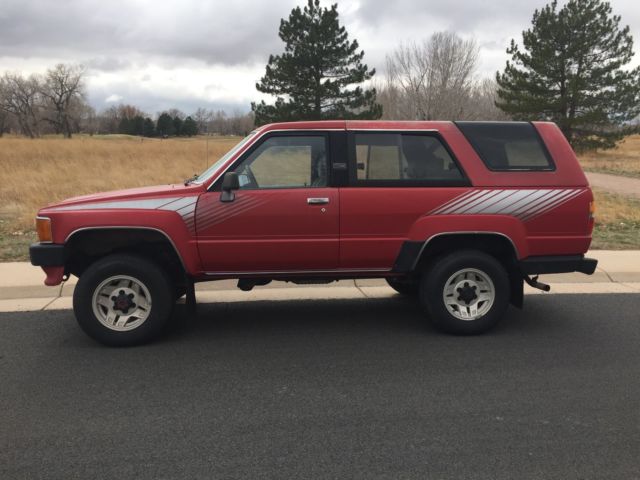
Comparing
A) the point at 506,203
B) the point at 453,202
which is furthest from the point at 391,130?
the point at 506,203

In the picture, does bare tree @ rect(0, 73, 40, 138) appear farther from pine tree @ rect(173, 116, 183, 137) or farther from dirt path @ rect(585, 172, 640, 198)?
dirt path @ rect(585, 172, 640, 198)

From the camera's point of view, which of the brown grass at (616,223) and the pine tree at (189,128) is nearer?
the brown grass at (616,223)

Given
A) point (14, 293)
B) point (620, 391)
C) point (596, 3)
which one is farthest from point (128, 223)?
point (596, 3)

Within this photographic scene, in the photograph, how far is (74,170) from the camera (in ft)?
66.1

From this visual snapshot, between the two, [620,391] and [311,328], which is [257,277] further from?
[620,391]

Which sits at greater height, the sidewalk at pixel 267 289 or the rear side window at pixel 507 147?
the rear side window at pixel 507 147

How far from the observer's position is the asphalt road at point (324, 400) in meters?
3.05

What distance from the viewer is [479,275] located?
519 centimetres

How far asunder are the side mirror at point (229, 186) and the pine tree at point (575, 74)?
38094 mm

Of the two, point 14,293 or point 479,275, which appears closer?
point 479,275

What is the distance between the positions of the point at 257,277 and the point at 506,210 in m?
2.33

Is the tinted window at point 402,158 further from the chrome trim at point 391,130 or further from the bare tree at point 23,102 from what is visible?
the bare tree at point 23,102

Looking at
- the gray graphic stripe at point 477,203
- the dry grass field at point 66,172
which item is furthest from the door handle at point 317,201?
the dry grass field at point 66,172

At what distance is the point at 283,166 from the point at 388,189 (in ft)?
3.30
